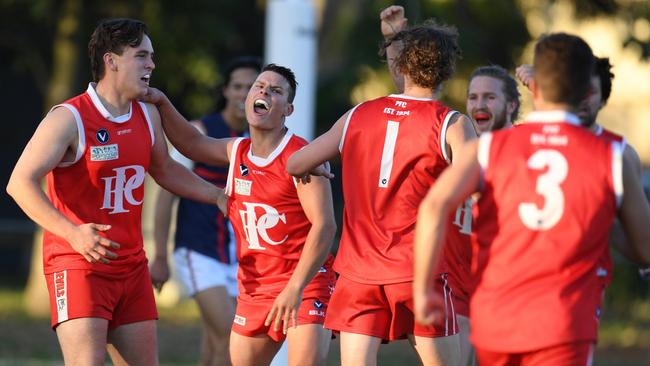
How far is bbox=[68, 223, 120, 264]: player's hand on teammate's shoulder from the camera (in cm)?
569

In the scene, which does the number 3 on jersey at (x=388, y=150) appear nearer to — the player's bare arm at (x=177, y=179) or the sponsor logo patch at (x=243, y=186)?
the sponsor logo patch at (x=243, y=186)

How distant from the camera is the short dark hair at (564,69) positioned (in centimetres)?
465

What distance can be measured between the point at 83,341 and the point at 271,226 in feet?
3.89

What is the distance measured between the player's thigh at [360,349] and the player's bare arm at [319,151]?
2.91ft

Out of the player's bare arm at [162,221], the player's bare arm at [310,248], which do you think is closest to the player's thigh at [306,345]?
the player's bare arm at [310,248]

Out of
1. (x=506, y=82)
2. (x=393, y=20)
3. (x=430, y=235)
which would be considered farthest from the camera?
(x=506, y=82)

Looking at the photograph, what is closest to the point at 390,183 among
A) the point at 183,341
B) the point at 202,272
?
the point at 202,272

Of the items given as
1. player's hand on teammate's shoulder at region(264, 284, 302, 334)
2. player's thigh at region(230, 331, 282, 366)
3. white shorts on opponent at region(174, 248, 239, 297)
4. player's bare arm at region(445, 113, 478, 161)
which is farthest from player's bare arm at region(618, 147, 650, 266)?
white shorts on opponent at region(174, 248, 239, 297)

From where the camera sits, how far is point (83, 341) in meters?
5.92

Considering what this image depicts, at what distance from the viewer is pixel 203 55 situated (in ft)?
52.9

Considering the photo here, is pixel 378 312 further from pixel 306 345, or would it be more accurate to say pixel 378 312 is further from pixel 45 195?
pixel 45 195

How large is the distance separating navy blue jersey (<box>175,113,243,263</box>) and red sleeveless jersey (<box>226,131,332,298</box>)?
2.13 m

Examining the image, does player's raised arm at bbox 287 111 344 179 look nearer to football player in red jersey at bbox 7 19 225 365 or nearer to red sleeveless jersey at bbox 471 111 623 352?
football player in red jersey at bbox 7 19 225 365

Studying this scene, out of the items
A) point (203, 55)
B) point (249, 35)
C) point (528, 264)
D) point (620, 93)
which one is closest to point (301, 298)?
point (528, 264)
